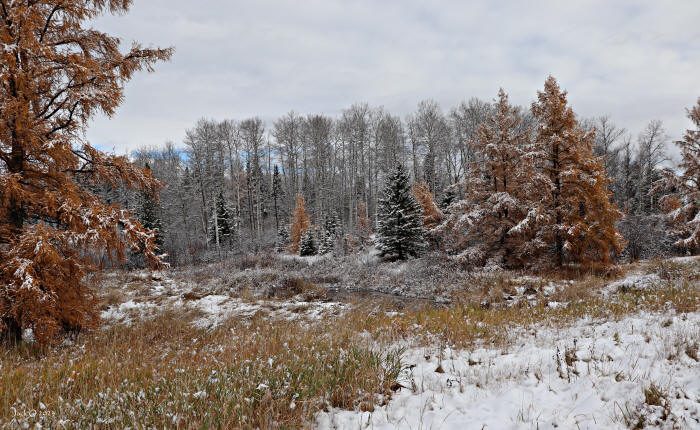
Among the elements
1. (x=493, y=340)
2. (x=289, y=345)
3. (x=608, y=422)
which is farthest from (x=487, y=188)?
(x=608, y=422)

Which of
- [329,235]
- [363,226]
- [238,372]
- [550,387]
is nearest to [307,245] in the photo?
[329,235]

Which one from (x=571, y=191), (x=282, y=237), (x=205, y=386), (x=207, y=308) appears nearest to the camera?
(x=205, y=386)

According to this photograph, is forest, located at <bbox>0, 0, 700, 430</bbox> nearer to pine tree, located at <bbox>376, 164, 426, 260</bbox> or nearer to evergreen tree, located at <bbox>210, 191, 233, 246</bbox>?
A: pine tree, located at <bbox>376, 164, 426, 260</bbox>

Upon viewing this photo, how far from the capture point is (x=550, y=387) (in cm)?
394

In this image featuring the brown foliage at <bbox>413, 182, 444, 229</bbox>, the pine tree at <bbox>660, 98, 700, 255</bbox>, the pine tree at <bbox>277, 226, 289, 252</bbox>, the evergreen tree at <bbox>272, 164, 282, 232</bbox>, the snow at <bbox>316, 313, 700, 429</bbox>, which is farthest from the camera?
the evergreen tree at <bbox>272, 164, 282, 232</bbox>

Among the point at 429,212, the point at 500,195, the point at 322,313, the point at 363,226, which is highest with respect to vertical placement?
the point at 500,195

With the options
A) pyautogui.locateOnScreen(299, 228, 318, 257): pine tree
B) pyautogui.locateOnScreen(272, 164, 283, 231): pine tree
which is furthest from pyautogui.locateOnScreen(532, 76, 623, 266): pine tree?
pyautogui.locateOnScreen(272, 164, 283, 231): pine tree

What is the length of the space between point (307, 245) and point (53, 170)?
96.8 ft

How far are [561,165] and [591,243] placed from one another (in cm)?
416

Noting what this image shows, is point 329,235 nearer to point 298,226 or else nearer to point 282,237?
point 298,226

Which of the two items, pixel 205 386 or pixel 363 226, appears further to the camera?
pixel 363 226

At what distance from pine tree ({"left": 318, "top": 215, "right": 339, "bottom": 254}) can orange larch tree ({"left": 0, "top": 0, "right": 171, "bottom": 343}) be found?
27.5m

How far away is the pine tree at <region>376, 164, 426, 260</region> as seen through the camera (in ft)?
91.1

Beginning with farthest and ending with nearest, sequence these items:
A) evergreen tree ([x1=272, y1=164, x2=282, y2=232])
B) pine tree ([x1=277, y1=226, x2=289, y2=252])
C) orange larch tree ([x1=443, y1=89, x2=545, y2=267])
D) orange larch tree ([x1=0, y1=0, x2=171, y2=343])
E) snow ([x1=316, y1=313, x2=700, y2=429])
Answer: evergreen tree ([x1=272, y1=164, x2=282, y2=232])
pine tree ([x1=277, y1=226, x2=289, y2=252])
orange larch tree ([x1=443, y1=89, x2=545, y2=267])
orange larch tree ([x1=0, y1=0, x2=171, y2=343])
snow ([x1=316, y1=313, x2=700, y2=429])
